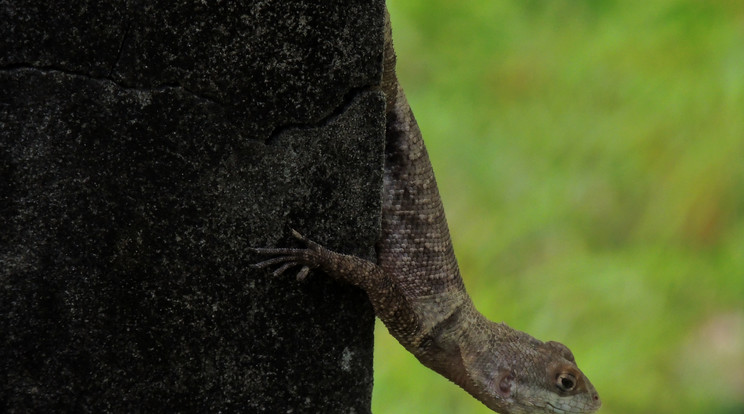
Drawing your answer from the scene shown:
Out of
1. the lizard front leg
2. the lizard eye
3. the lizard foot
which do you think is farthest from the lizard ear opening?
the lizard foot

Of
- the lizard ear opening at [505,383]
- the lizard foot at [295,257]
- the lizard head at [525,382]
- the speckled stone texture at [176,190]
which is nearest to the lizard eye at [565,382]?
the lizard head at [525,382]

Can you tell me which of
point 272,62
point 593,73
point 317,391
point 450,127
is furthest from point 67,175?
point 593,73

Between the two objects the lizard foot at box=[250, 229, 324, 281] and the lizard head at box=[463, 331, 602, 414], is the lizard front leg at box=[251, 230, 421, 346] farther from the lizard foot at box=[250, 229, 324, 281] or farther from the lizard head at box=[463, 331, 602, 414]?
the lizard head at box=[463, 331, 602, 414]

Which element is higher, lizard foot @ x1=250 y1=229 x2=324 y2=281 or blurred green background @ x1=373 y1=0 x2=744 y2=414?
blurred green background @ x1=373 y1=0 x2=744 y2=414

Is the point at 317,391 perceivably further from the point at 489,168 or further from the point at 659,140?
the point at 659,140

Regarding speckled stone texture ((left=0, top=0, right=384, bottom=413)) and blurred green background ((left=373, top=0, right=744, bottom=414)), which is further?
blurred green background ((left=373, top=0, right=744, bottom=414))

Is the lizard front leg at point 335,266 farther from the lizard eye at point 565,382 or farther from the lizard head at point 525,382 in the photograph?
the lizard eye at point 565,382
